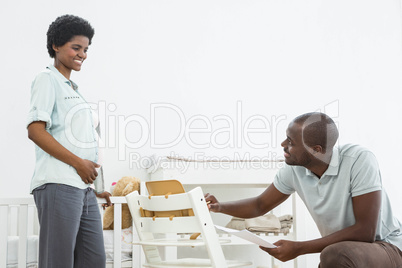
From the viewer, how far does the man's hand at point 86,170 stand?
4.83 feet

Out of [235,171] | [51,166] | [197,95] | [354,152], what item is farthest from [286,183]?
[197,95]

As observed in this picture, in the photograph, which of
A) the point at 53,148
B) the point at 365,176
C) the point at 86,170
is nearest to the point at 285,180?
the point at 365,176

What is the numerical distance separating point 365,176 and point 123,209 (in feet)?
3.95

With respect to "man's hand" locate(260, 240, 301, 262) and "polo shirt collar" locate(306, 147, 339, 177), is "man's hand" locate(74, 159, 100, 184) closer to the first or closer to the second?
"man's hand" locate(260, 240, 301, 262)

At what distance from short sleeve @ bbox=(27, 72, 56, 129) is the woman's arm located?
0.06 ft

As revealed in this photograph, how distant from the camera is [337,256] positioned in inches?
55.6

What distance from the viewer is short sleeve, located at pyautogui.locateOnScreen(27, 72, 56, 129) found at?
1.45 metres

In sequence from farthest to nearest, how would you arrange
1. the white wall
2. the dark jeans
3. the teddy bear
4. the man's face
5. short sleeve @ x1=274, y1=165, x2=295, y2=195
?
the white wall, the teddy bear, short sleeve @ x1=274, y1=165, x2=295, y2=195, the man's face, the dark jeans

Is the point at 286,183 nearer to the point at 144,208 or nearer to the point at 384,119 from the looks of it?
the point at 144,208

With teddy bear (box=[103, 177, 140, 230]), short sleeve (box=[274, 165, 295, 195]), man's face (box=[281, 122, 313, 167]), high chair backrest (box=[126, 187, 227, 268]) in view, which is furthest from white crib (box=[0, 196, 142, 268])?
man's face (box=[281, 122, 313, 167])

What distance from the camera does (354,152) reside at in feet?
5.12

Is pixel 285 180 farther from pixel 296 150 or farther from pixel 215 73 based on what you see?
pixel 215 73

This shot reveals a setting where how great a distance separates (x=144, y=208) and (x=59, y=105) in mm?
417

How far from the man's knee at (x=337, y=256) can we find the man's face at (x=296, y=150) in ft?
0.98
